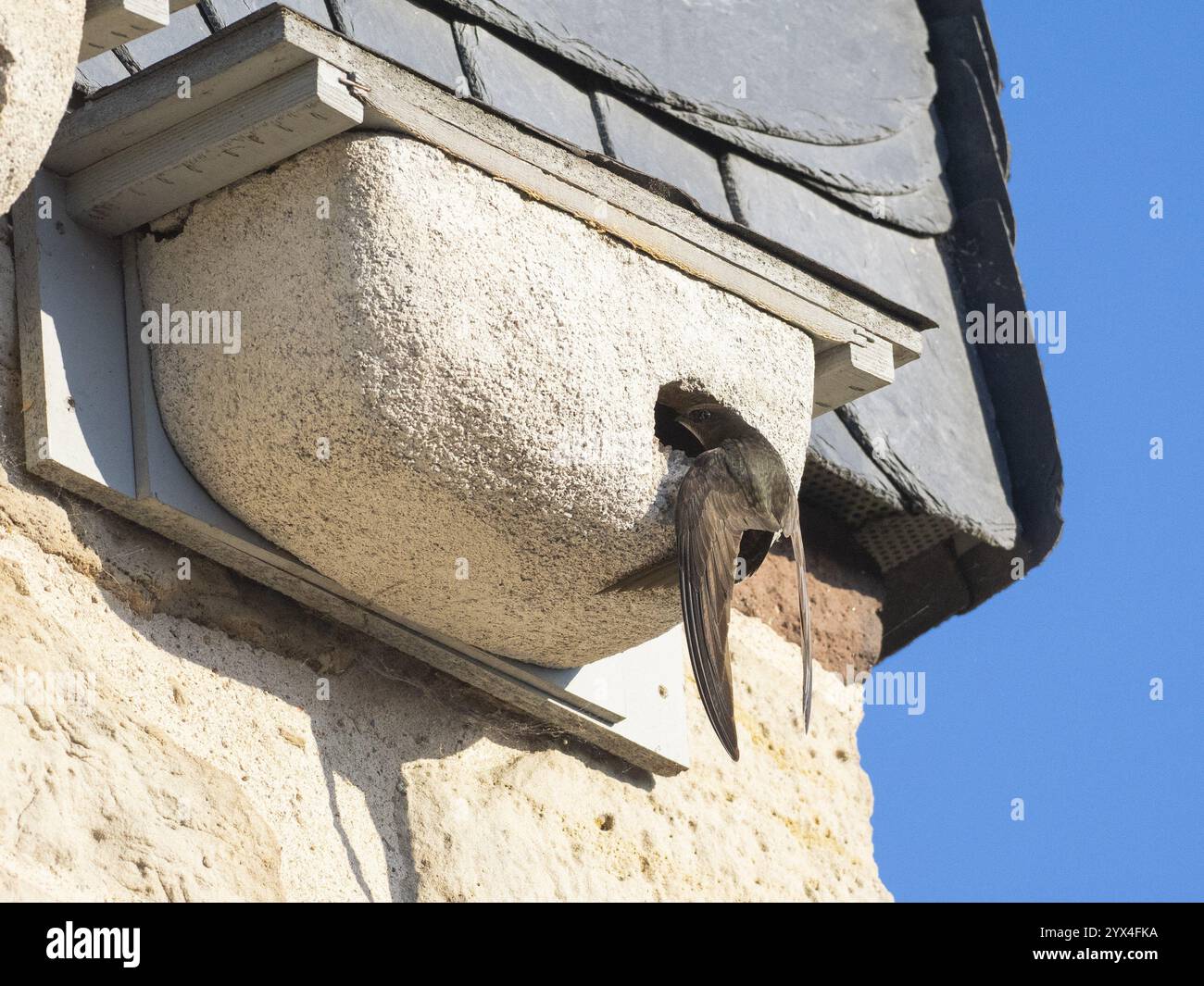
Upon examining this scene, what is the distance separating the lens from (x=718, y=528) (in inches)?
92.0

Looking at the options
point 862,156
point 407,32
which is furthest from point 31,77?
Answer: point 862,156

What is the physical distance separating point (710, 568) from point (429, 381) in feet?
1.37

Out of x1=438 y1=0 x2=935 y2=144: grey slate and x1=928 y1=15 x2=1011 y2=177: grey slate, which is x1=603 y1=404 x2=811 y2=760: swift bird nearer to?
x1=438 y1=0 x2=935 y2=144: grey slate

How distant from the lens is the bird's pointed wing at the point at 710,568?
2281 millimetres

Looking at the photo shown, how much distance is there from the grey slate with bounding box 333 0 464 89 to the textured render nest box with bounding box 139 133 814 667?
0.39 m

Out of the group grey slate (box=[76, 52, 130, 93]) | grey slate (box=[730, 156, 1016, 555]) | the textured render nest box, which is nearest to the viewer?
the textured render nest box

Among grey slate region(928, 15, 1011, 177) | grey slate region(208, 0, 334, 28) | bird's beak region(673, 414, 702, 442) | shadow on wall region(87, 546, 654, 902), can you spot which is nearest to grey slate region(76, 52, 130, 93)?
grey slate region(208, 0, 334, 28)

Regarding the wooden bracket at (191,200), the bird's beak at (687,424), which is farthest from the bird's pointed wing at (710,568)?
the wooden bracket at (191,200)

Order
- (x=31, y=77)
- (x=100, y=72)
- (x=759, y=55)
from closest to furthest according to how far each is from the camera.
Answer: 1. (x=31, y=77)
2. (x=100, y=72)
3. (x=759, y=55)

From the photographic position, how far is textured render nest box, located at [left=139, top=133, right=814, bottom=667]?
2.16 meters

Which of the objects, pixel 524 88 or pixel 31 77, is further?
pixel 524 88

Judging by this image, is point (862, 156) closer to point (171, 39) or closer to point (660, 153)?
point (660, 153)

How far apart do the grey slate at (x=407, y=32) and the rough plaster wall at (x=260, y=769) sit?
60cm

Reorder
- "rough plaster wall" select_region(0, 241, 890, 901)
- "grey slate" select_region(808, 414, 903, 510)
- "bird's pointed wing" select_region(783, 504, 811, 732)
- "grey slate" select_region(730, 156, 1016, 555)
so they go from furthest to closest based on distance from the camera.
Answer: "grey slate" select_region(730, 156, 1016, 555)
"grey slate" select_region(808, 414, 903, 510)
"bird's pointed wing" select_region(783, 504, 811, 732)
"rough plaster wall" select_region(0, 241, 890, 901)
